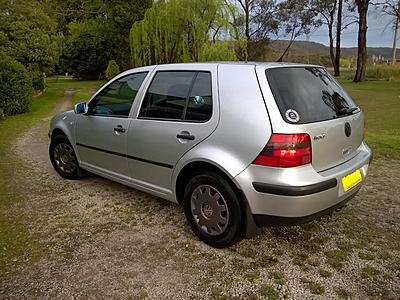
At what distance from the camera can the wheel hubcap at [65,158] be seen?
188 inches

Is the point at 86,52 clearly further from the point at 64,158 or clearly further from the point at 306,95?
the point at 306,95

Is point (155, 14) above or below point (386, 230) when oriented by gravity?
above

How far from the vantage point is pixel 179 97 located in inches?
128

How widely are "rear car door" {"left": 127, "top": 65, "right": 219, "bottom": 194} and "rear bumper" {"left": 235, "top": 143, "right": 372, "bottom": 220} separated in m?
0.57

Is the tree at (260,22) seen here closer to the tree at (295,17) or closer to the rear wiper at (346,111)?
the tree at (295,17)

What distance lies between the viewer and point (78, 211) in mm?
3877

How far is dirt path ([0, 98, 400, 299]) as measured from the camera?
2.49m

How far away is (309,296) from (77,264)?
176 cm

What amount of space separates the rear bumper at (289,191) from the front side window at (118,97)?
1.62 m

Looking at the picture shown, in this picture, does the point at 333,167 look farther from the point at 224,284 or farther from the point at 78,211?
the point at 78,211

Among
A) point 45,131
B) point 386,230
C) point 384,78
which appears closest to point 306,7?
point 384,78

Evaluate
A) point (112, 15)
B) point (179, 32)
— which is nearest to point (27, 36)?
point (179, 32)

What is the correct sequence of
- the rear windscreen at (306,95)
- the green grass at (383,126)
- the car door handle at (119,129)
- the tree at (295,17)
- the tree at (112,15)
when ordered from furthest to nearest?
the tree at (295,17) < the tree at (112,15) < the green grass at (383,126) < the car door handle at (119,129) < the rear windscreen at (306,95)

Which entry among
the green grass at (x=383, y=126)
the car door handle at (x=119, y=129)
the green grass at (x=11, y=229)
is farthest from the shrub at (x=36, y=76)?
the car door handle at (x=119, y=129)
